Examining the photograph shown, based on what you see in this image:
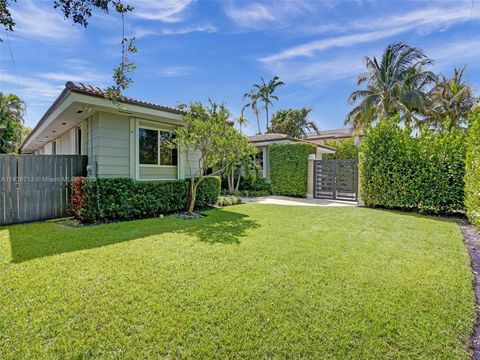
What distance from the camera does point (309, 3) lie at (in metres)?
8.60

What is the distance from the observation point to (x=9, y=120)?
22891 millimetres

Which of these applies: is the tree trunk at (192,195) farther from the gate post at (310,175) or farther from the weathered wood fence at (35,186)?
the gate post at (310,175)

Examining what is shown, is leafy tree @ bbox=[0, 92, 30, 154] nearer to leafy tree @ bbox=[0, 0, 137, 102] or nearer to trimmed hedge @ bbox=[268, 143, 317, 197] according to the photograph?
trimmed hedge @ bbox=[268, 143, 317, 197]

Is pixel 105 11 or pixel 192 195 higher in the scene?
pixel 105 11

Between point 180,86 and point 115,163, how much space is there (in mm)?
7191

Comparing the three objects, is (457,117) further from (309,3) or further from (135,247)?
(135,247)

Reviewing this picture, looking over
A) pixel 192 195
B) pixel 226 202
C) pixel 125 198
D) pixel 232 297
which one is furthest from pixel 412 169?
pixel 125 198

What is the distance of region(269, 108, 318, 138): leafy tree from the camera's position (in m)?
34.8

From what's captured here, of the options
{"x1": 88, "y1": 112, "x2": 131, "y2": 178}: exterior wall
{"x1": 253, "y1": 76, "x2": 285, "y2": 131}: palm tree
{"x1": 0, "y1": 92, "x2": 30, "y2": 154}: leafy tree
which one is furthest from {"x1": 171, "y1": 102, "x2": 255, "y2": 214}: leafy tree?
{"x1": 253, "y1": 76, "x2": 285, "y2": 131}: palm tree

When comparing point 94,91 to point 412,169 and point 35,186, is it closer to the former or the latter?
point 35,186

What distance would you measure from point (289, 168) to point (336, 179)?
2.90 meters

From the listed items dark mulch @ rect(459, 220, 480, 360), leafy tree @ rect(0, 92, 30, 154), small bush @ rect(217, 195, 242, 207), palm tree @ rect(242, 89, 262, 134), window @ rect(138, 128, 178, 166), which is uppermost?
palm tree @ rect(242, 89, 262, 134)

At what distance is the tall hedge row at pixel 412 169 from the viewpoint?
9.06 metres

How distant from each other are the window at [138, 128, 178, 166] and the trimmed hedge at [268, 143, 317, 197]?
7.74 metres
